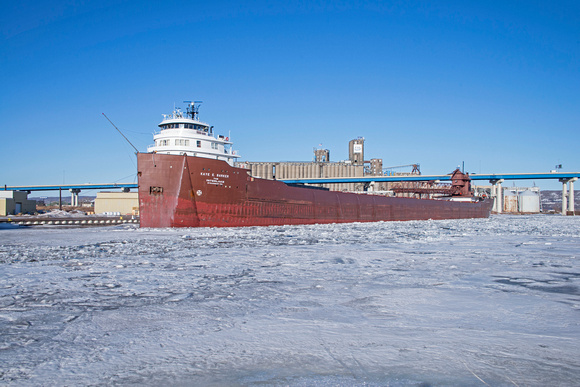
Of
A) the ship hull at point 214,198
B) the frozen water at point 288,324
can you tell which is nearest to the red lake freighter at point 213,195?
the ship hull at point 214,198

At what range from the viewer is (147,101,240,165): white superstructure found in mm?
19344

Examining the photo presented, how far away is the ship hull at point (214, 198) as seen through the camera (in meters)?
15.0

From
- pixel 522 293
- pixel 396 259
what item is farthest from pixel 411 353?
pixel 396 259

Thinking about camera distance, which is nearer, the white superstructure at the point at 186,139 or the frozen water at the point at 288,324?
the frozen water at the point at 288,324

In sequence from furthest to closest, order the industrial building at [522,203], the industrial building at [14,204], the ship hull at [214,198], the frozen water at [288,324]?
1. the industrial building at [522,203]
2. the industrial building at [14,204]
3. the ship hull at [214,198]
4. the frozen water at [288,324]

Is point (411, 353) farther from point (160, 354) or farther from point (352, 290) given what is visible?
point (352, 290)

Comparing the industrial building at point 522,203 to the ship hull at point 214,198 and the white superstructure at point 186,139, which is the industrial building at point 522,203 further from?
the white superstructure at point 186,139

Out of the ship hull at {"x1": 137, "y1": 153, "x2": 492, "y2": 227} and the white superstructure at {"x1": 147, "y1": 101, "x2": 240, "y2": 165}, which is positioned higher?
the white superstructure at {"x1": 147, "y1": 101, "x2": 240, "y2": 165}

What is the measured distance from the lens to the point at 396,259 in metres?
6.89

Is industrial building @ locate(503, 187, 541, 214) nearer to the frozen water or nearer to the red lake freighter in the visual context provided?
the red lake freighter

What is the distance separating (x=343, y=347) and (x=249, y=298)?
160 centimetres

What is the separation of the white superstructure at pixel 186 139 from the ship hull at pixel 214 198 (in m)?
3.94

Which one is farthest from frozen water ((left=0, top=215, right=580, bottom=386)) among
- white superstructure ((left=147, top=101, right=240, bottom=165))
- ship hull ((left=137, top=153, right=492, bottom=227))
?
white superstructure ((left=147, top=101, right=240, bottom=165))

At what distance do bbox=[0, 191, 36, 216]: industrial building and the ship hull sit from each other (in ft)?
89.0
